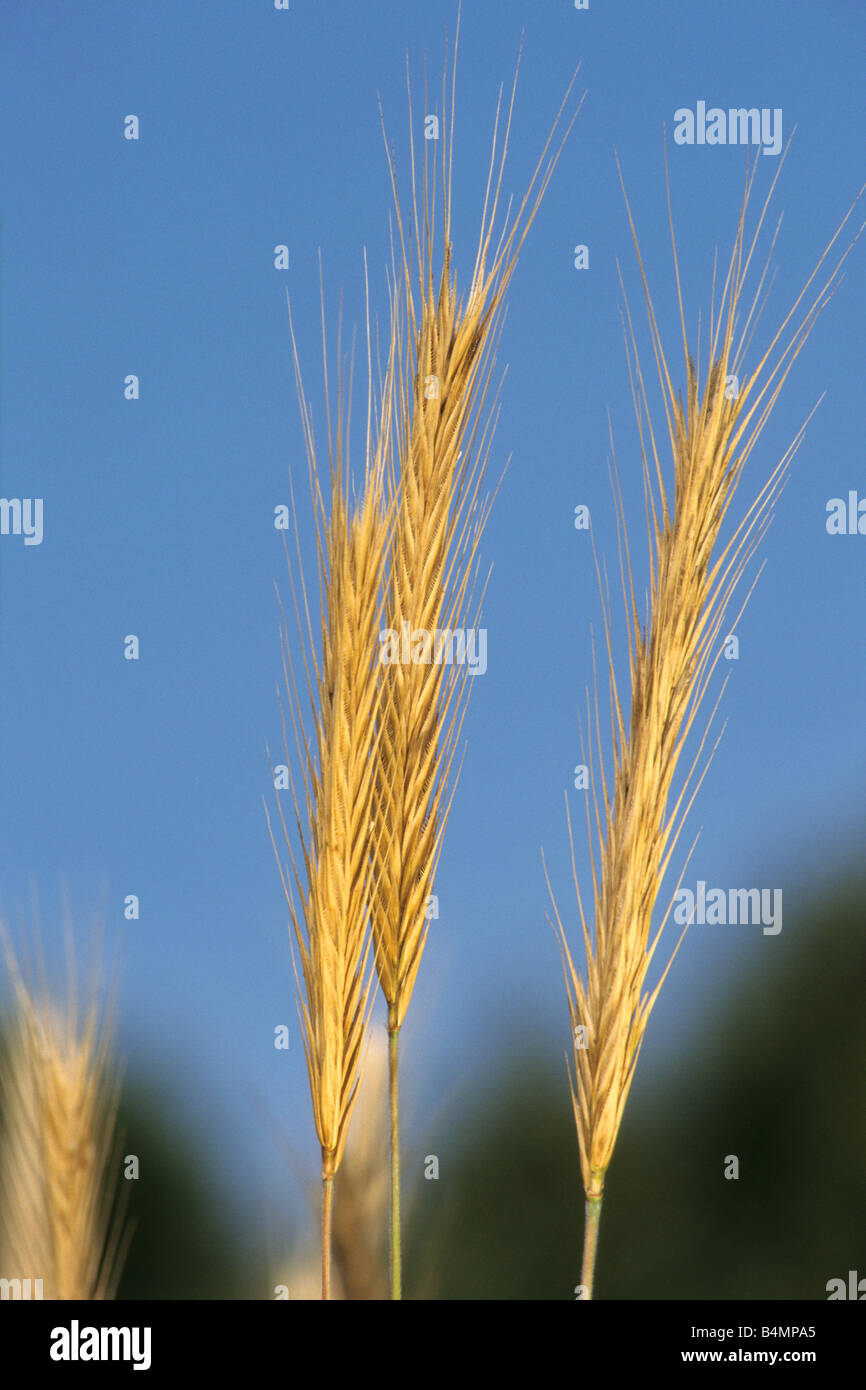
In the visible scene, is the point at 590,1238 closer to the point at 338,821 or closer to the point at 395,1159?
the point at 395,1159

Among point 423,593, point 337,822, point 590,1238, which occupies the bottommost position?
point 590,1238

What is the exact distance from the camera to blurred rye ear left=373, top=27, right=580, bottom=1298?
1.00 m

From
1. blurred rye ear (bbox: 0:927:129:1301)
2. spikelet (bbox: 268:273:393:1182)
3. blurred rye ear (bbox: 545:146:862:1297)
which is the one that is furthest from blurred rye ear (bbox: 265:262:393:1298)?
blurred rye ear (bbox: 0:927:129:1301)

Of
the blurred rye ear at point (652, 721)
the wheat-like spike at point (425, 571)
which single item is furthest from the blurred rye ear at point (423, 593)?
the blurred rye ear at point (652, 721)

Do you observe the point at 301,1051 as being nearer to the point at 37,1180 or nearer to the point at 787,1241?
the point at 37,1180

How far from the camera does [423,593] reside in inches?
39.9

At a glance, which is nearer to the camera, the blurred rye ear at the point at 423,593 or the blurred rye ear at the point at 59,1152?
the blurred rye ear at the point at 423,593

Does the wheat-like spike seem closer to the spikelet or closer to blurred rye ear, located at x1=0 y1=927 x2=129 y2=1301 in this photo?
the spikelet

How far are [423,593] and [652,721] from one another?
0.77 ft

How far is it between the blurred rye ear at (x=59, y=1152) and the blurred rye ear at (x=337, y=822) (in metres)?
0.33

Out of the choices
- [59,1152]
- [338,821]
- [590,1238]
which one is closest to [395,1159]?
[590,1238]

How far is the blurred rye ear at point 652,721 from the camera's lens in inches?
38.3

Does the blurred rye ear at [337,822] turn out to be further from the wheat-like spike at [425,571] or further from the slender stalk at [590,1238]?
the slender stalk at [590,1238]
